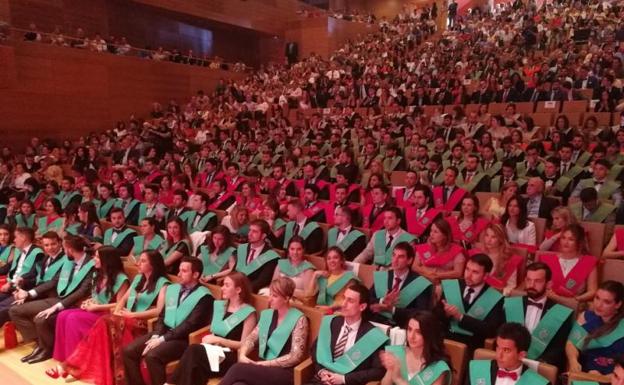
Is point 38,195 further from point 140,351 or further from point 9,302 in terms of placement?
point 140,351

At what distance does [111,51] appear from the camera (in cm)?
1068

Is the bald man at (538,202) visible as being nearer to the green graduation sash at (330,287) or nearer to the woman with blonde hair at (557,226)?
the woman with blonde hair at (557,226)

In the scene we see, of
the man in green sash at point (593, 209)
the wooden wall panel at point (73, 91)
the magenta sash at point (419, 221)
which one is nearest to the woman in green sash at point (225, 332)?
the magenta sash at point (419, 221)

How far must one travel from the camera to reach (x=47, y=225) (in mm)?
4777

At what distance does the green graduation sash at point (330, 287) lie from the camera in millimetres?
2945

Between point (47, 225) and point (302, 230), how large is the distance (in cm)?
270

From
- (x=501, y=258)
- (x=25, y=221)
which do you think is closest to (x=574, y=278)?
(x=501, y=258)

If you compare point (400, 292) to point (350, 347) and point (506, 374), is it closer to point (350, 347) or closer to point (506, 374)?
point (350, 347)

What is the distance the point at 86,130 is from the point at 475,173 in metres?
8.35

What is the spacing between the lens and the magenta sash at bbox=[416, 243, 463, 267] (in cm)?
303

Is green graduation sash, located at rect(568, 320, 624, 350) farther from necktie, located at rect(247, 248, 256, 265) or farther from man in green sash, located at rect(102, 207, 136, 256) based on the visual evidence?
man in green sash, located at rect(102, 207, 136, 256)

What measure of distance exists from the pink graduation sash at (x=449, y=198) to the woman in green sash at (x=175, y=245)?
2272mm

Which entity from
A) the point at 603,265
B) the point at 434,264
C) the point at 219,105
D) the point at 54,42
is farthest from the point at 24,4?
the point at 603,265

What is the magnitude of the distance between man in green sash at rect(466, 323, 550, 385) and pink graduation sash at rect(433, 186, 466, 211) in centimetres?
248
